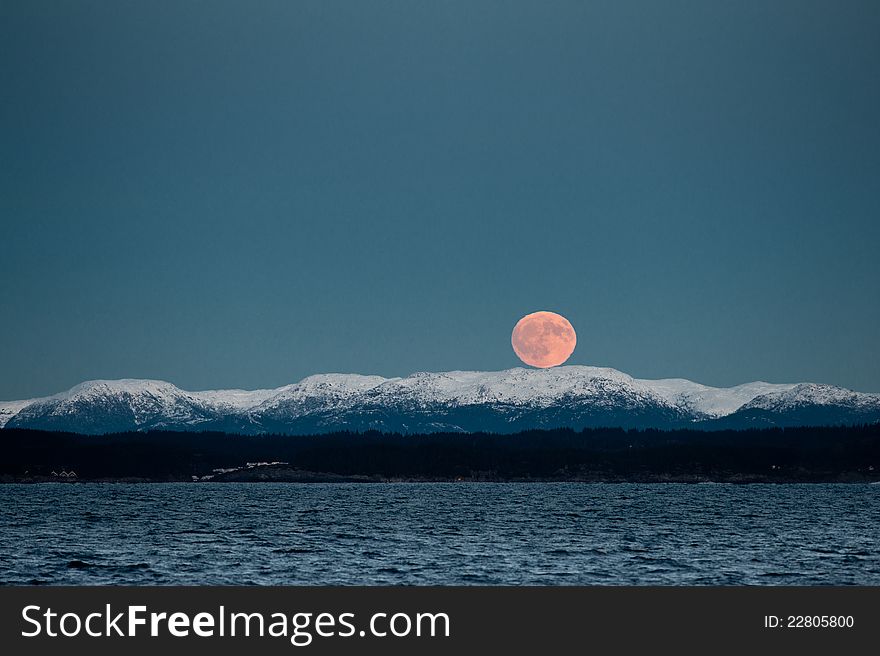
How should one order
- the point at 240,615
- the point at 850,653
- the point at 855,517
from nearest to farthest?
1. the point at 850,653
2. the point at 240,615
3. the point at 855,517

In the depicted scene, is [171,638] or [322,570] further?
[322,570]

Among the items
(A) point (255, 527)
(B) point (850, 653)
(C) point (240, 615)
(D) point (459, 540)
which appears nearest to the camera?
(B) point (850, 653)

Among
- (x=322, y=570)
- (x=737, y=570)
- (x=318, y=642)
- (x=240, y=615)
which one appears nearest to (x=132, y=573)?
(x=322, y=570)

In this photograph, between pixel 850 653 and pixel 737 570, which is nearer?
pixel 850 653

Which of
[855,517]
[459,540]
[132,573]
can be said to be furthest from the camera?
[855,517]

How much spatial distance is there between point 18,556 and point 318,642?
183 ft

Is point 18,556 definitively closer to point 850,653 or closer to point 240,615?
point 240,615

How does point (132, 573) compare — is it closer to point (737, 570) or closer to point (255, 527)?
point (737, 570)

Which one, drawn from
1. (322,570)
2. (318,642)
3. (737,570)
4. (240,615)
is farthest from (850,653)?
(322,570)

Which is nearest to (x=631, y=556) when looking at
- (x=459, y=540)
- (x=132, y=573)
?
(x=459, y=540)

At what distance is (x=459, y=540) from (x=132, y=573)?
126 ft

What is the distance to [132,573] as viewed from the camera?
2758 inches

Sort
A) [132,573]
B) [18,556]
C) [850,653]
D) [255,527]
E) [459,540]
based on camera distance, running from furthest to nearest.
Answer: [255,527] → [459,540] → [18,556] → [132,573] → [850,653]

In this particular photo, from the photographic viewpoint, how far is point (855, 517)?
14838 cm
